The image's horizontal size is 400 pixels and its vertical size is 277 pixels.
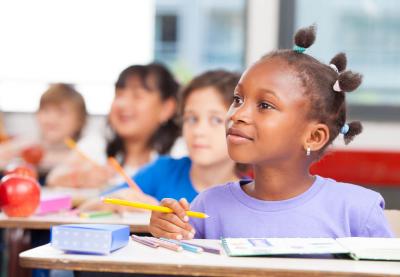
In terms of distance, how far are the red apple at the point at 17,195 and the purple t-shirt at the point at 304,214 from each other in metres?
0.71

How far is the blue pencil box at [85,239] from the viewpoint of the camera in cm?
124

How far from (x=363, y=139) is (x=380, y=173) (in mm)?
516

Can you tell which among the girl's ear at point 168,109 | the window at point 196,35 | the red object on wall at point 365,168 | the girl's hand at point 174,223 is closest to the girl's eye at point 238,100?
the girl's hand at point 174,223

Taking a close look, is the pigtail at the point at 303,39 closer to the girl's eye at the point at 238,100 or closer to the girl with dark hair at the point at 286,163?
the girl with dark hair at the point at 286,163

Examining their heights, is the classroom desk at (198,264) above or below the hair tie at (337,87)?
below

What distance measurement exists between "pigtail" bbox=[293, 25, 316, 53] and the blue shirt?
81 centimetres

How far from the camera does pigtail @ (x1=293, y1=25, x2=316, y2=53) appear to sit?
5.47 feet

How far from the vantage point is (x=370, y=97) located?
4.32 m

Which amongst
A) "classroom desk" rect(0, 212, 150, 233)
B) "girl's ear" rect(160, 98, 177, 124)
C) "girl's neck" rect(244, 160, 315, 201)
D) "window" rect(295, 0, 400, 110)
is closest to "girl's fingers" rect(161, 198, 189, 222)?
"girl's neck" rect(244, 160, 315, 201)

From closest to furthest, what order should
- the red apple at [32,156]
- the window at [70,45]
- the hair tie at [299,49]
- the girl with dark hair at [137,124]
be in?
the hair tie at [299,49], the girl with dark hair at [137,124], the red apple at [32,156], the window at [70,45]

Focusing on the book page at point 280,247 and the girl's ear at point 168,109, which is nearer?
the book page at point 280,247

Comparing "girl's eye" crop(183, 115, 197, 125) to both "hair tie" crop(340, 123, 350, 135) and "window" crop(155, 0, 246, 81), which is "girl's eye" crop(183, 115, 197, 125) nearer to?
"hair tie" crop(340, 123, 350, 135)

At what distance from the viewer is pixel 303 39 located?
5.48 ft

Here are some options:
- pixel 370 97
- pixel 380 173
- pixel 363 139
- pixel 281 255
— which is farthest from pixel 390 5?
pixel 281 255
